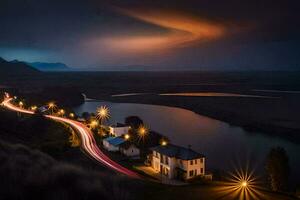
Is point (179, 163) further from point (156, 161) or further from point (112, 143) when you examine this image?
point (112, 143)

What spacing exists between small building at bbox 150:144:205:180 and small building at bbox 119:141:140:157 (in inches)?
247

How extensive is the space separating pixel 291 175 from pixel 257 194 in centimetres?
1383

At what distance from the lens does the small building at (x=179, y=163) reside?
35.8 meters

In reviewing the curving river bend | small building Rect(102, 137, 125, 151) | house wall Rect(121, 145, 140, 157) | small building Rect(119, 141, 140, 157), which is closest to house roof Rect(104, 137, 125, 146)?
small building Rect(102, 137, 125, 151)

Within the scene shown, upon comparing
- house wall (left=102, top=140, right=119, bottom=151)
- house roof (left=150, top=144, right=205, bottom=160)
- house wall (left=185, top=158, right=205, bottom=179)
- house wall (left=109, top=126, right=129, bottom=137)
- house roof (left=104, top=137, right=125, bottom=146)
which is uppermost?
house wall (left=109, top=126, right=129, bottom=137)

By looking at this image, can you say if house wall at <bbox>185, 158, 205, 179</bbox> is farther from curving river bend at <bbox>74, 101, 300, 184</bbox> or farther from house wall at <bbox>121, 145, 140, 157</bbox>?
house wall at <bbox>121, 145, 140, 157</bbox>

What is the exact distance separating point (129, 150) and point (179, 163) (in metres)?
9.74

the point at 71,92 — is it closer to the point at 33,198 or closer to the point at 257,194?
the point at 257,194

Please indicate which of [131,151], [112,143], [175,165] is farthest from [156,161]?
[112,143]

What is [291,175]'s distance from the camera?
128 ft

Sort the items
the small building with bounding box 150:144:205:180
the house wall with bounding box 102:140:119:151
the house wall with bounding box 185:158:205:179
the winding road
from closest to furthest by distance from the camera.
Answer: the winding road → the house wall with bounding box 185:158:205:179 → the small building with bounding box 150:144:205:180 → the house wall with bounding box 102:140:119:151

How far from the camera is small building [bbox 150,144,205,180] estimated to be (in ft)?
117

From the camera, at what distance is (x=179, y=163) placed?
36.5 meters

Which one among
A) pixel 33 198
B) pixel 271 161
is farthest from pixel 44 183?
pixel 271 161
